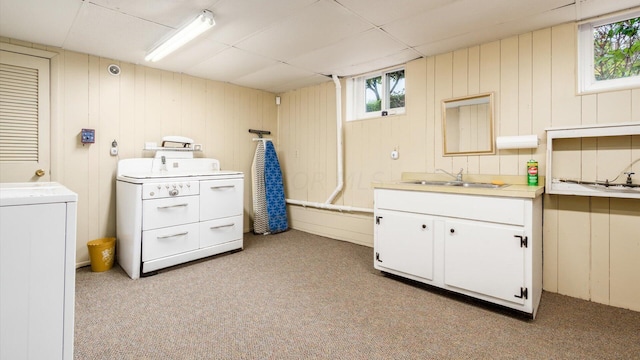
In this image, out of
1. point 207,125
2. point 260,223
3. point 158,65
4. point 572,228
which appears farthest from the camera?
point 260,223

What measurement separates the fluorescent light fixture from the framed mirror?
232cm

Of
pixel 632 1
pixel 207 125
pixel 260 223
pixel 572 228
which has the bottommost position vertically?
pixel 260 223

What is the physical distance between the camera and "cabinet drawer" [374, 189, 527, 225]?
2.05m

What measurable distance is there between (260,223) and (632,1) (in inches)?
169

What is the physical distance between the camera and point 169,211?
2914 millimetres

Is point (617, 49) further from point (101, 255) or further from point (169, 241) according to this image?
point (101, 255)

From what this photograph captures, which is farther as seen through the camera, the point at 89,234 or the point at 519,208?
the point at 89,234

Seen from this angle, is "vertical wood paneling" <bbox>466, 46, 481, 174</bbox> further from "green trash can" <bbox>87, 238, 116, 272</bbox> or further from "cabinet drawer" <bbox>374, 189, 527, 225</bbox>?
"green trash can" <bbox>87, 238, 116, 272</bbox>

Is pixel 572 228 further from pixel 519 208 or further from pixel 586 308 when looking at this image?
pixel 519 208

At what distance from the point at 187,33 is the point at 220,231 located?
2.04 m

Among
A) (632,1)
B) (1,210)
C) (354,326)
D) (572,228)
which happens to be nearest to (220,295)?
(354,326)

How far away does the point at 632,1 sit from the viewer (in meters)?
2.03

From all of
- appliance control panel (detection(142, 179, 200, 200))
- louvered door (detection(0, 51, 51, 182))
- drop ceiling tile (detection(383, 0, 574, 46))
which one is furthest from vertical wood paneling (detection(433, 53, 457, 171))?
louvered door (detection(0, 51, 51, 182))

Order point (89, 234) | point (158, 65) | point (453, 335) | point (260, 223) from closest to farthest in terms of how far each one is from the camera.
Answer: point (453, 335) → point (89, 234) → point (158, 65) → point (260, 223)
